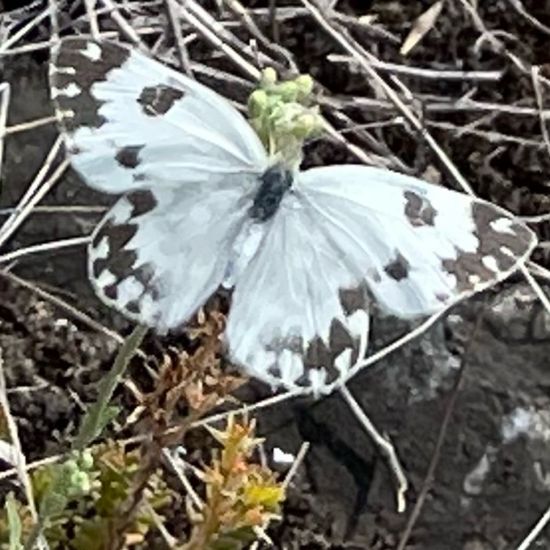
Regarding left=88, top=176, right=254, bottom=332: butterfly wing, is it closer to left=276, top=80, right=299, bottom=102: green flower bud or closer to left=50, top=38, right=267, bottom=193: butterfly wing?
left=50, top=38, right=267, bottom=193: butterfly wing

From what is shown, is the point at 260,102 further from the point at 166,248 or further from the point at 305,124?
the point at 166,248

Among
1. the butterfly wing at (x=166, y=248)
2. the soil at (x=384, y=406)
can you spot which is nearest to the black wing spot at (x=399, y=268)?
Result: the butterfly wing at (x=166, y=248)

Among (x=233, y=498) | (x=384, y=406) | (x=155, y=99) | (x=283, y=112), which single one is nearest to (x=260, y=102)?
(x=283, y=112)

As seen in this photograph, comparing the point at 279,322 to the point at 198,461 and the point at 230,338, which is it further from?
the point at 198,461

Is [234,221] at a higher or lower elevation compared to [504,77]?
higher

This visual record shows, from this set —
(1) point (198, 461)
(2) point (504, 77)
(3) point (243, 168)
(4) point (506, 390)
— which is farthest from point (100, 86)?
(2) point (504, 77)
